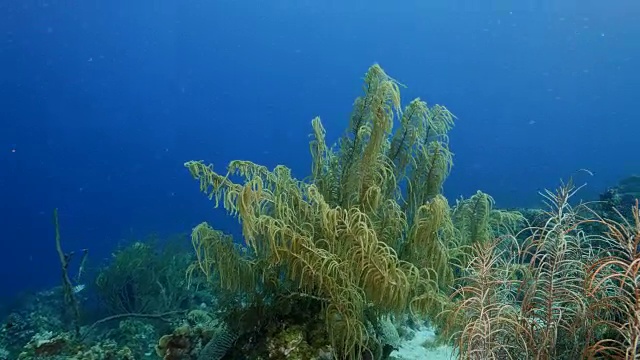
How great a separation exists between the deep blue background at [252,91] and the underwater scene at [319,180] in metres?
0.44

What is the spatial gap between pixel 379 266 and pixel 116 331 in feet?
19.2

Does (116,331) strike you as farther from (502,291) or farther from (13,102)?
(13,102)

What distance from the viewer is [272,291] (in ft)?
15.5

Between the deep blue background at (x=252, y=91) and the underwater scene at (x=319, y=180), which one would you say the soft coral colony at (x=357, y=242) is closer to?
the underwater scene at (x=319, y=180)

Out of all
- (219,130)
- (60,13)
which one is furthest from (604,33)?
(60,13)

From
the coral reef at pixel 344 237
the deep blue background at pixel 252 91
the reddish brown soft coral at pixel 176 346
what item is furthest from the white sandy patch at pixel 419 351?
the deep blue background at pixel 252 91

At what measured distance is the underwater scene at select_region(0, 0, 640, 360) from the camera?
13.1 feet

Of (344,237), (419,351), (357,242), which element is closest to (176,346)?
(344,237)

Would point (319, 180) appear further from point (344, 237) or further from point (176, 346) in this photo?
point (176, 346)

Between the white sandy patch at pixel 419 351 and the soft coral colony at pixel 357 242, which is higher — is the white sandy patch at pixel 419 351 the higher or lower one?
the lower one

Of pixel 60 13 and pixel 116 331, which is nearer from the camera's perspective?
pixel 116 331

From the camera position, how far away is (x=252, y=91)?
9644 cm

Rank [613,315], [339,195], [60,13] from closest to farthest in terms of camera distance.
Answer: [613,315] → [339,195] → [60,13]

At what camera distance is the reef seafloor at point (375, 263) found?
327 centimetres
